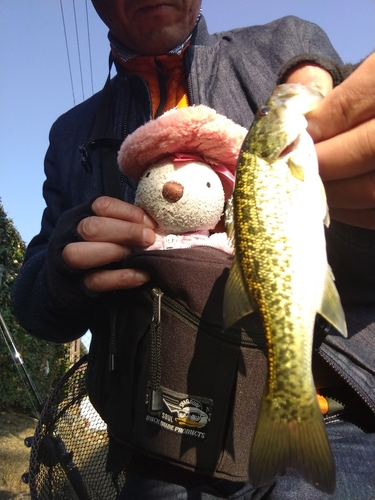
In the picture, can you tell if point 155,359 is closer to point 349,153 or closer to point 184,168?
point 184,168

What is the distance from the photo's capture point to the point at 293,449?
3.19 feet

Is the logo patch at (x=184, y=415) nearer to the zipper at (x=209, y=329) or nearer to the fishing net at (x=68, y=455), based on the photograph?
the zipper at (x=209, y=329)

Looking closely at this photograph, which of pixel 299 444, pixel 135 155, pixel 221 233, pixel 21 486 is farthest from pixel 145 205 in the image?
pixel 21 486

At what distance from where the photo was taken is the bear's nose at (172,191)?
1459mm

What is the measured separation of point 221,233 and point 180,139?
0.39 m

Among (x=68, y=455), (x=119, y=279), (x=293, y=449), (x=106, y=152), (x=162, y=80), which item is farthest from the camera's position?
(x=162, y=80)

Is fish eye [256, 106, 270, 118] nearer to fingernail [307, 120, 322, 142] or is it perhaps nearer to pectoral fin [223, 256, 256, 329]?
fingernail [307, 120, 322, 142]

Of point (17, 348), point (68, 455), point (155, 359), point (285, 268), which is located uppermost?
point (285, 268)

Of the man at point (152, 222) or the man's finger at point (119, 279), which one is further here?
the man's finger at point (119, 279)

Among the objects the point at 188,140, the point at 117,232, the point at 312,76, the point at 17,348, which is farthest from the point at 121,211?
the point at 17,348

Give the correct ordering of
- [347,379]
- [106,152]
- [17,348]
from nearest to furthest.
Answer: [347,379] < [106,152] < [17,348]

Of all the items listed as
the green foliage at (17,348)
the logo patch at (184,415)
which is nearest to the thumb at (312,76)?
the logo patch at (184,415)

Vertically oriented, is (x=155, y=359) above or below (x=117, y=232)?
below

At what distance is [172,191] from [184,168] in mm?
114
